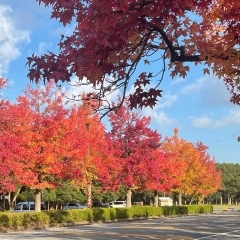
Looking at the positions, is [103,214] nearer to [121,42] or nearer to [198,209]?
[198,209]

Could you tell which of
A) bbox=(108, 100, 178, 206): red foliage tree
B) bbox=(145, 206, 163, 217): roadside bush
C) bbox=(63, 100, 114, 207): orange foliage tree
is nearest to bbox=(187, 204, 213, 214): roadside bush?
bbox=(145, 206, 163, 217): roadside bush

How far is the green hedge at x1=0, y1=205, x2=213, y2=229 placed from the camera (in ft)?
78.9

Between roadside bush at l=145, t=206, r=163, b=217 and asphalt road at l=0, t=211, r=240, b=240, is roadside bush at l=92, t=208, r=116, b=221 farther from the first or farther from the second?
asphalt road at l=0, t=211, r=240, b=240

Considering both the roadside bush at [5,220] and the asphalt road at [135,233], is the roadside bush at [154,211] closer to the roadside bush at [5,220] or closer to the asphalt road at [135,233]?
the asphalt road at [135,233]

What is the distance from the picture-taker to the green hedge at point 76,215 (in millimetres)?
24062

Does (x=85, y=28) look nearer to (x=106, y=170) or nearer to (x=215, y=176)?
(x=106, y=170)

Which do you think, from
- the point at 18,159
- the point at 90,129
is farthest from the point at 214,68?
the point at 90,129

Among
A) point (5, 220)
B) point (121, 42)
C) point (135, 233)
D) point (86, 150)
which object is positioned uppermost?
point (86, 150)

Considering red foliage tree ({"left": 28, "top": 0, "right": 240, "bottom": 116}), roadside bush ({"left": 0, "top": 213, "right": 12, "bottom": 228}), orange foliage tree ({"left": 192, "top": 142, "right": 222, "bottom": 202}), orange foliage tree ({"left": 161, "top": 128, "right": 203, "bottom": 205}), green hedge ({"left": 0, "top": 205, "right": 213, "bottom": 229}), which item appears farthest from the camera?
orange foliage tree ({"left": 192, "top": 142, "right": 222, "bottom": 202})

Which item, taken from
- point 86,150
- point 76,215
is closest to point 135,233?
point 86,150

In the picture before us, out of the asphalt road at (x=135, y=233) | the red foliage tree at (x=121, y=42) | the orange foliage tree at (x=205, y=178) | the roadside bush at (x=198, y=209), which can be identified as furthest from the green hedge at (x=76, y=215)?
the red foliage tree at (x=121, y=42)

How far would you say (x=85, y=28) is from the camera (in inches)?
170

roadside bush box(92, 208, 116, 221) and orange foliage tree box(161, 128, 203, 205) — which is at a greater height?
orange foliage tree box(161, 128, 203, 205)

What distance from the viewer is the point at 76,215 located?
2922 cm
